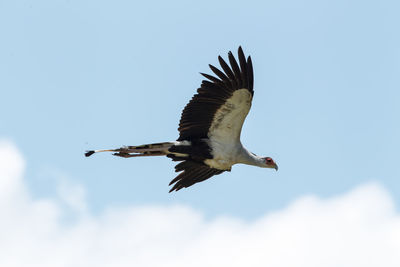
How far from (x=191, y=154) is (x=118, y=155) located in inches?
58.3

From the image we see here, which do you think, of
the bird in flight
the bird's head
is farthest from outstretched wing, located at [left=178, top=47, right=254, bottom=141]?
the bird's head

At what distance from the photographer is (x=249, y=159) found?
17.7 m

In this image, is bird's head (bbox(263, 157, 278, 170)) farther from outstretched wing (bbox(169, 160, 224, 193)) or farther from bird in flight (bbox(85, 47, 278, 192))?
outstretched wing (bbox(169, 160, 224, 193))

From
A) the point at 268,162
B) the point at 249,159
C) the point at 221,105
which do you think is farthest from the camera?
the point at 268,162

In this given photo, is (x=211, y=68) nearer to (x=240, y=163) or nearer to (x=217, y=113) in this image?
(x=217, y=113)

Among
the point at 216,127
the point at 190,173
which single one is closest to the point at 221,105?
the point at 216,127

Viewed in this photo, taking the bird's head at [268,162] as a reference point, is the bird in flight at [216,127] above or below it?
above

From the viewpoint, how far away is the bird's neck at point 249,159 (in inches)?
691

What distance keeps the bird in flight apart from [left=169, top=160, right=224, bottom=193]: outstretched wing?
0.04 metres

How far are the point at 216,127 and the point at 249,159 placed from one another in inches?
40.4

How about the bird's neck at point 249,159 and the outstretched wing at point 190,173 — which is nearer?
the bird's neck at point 249,159

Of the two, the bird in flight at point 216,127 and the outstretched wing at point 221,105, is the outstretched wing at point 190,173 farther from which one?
the outstretched wing at point 221,105

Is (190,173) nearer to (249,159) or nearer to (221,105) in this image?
(249,159)

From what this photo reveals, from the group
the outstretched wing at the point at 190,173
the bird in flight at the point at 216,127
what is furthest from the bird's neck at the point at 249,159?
the outstretched wing at the point at 190,173
